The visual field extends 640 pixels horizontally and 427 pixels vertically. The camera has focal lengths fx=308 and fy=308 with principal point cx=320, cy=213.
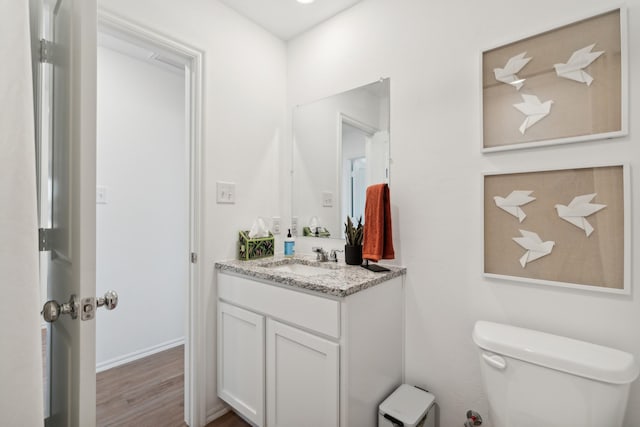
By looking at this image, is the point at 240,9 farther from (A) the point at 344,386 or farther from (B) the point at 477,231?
(A) the point at 344,386

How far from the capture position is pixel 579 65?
3.80 feet

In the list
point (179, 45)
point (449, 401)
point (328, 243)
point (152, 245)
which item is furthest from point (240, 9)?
point (449, 401)

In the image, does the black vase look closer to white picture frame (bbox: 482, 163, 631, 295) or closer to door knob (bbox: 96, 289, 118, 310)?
white picture frame (bbox: 482, 163, 631, 295)

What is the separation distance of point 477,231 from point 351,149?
2.73 ft

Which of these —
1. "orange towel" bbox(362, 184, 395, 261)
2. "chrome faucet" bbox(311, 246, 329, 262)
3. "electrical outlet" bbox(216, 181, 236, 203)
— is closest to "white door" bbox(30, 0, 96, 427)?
"electrical outlet" bbox(216, 181, 236, 203)

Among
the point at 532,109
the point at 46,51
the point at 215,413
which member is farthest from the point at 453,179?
the point at 215,413

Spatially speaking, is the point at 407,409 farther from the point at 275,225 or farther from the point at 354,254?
the point at 275,225

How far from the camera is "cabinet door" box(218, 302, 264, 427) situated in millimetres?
1528

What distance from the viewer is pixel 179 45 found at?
1.64 m

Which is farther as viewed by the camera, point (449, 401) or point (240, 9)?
point (240, 9)

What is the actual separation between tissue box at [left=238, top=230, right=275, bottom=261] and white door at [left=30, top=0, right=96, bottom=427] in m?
1.01

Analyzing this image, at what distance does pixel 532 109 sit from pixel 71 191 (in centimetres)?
160

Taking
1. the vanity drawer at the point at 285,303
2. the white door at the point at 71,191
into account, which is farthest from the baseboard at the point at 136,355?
the white door at the point at 71,191

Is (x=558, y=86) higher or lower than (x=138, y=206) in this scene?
higher
